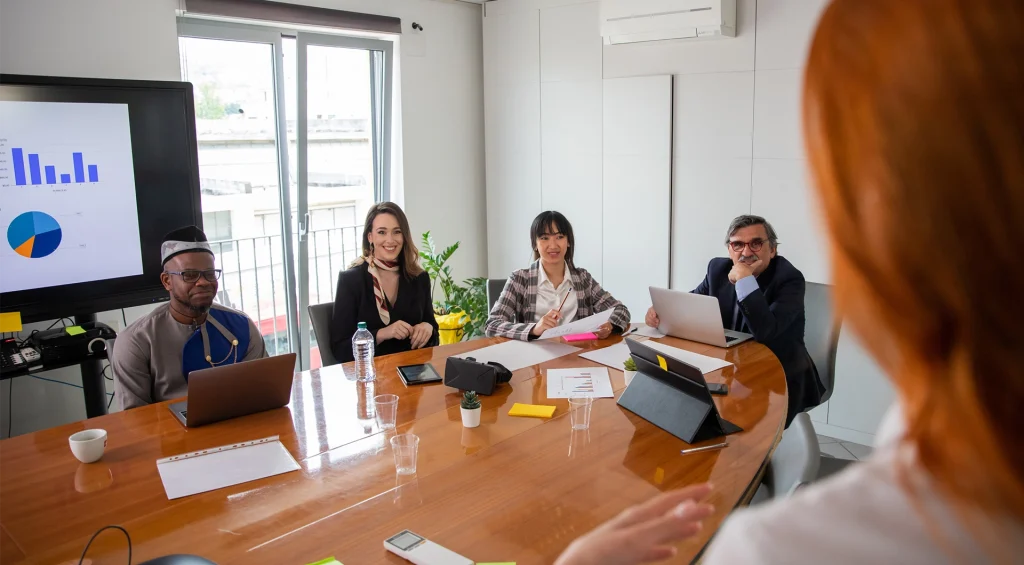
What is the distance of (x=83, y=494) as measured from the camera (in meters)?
1.96

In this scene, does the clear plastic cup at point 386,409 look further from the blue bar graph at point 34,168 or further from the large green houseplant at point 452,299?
the large green houseplant at point 452,299

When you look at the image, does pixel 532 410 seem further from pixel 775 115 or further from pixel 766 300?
pixel 775 115

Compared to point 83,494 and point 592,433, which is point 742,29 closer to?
point 592,433

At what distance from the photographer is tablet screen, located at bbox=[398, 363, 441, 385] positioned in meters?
2.78

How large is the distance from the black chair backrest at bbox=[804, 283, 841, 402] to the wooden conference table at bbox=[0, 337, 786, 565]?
3.15ft

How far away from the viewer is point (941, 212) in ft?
1.63

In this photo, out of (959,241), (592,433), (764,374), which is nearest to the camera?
(959,241)

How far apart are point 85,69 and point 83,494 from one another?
2.61m

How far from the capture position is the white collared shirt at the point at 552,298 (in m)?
3.71

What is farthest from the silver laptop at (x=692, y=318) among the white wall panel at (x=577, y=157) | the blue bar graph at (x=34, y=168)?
the blue bar graph at (x=34, y=168)

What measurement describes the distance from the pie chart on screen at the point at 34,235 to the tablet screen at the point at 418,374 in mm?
1842

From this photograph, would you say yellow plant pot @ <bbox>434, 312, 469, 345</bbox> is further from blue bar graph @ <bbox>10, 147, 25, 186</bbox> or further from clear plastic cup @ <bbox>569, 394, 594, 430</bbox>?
clear plastic cup @ <bbox>569, 394, 594, 430</bbox>

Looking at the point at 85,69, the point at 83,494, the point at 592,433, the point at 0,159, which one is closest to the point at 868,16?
the point at 592,433

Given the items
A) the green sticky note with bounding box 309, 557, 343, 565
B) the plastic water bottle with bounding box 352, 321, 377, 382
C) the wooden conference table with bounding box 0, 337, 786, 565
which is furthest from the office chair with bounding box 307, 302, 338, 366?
the green sticky note with bounding box 309, 557, 343, 565
